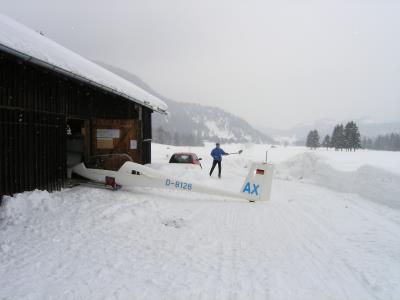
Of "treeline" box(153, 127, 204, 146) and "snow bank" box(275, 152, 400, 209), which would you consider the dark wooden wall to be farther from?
"treeline" box(153, 127, 204, 146)

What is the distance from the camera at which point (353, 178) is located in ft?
37.0

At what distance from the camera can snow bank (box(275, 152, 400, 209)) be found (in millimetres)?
8977

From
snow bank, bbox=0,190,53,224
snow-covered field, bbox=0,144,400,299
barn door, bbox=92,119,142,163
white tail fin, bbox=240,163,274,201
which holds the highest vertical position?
barn door, bbox=92,119,142,163

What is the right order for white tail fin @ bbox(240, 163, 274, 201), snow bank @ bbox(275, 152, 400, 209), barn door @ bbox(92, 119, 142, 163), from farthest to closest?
barn door @ bbox(92, 119, 142, 163), snow bank @ bbox(275, 152, 400, 209), white tail fin @ bbox(240, 163, 274, 201)

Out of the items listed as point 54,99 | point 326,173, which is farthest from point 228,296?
point 326,173

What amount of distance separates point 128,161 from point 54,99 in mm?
2930

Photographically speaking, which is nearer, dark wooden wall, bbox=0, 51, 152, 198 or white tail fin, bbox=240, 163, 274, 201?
dark wooden wall, bbox=0, 51, 152, 198

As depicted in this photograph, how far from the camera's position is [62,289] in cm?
335

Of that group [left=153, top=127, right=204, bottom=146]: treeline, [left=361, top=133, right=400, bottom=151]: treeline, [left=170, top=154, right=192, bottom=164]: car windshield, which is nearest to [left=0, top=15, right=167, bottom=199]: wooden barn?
[left=170, top=154, right=192, bottom=164]: car windshield

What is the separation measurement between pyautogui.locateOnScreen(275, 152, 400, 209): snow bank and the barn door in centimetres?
836

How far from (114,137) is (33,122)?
4031mm

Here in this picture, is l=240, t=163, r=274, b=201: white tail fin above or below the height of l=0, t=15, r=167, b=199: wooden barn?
below

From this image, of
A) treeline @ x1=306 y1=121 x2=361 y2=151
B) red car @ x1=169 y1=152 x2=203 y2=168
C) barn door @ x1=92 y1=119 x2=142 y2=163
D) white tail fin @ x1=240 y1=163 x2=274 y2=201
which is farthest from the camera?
treeline @ x1=306 y1=121 x2=361 y2=151

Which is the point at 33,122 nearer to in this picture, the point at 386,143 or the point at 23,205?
the point at 23,205
